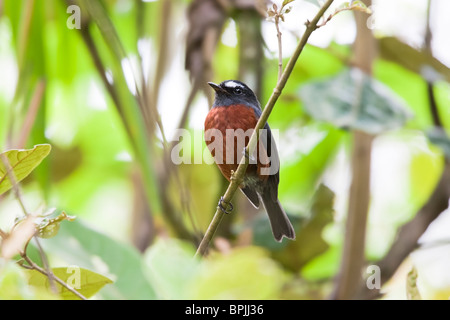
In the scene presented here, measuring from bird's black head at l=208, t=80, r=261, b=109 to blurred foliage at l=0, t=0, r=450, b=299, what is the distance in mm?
46

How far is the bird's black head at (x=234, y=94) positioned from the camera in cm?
142

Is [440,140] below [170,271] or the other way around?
the other way around

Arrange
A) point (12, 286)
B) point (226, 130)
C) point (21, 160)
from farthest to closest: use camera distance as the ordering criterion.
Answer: point (226, 130), point (21, 160), point (12, 286)

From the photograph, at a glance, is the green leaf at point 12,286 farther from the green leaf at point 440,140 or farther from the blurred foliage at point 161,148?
the green leaf at point 440,140

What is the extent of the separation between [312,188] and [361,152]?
37cm

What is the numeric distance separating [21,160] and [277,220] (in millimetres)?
857

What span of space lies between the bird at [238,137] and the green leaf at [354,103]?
9.6 inches

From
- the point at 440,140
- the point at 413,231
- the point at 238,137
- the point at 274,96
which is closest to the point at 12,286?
the point at 274,96

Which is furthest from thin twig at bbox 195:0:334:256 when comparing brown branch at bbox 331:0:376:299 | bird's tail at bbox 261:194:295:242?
brown branch at bbox 331:0:376:299

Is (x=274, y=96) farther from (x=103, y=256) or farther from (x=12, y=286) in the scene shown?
(x=103, y=256)

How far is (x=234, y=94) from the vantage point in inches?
56.7

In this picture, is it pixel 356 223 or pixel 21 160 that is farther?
pixel 356 223

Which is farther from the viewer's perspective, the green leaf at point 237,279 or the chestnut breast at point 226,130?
the chestnut breast at point 226,130

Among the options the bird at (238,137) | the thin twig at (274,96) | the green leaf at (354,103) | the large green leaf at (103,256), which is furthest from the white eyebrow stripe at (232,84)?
the thin twig at (274,96)
